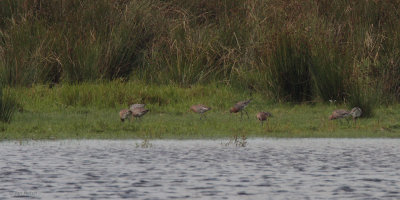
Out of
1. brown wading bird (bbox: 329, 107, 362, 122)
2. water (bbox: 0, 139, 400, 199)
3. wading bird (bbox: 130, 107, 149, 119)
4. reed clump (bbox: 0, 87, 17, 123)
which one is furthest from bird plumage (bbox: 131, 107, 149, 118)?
brown wading bird (bbox: 329, 107, 362, 122)

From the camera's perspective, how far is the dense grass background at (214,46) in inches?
667

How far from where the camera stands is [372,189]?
307 inches

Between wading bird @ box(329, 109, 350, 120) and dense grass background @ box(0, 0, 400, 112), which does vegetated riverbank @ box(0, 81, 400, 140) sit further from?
dense grass background @ box(0, 0, 400, 112)

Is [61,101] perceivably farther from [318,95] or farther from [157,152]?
[157,152]

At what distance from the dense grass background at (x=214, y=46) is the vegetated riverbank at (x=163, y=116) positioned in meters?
0.41

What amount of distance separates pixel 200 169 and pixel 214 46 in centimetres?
1084

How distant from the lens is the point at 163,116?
50.6 feet

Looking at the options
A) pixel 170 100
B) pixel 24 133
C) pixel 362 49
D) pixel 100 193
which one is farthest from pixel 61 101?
pixel 100 193

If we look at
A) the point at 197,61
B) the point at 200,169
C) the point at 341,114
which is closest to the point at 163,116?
the point at 341,114

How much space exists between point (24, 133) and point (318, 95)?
6.38 m

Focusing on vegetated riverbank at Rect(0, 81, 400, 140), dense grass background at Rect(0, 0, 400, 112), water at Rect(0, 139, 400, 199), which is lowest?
water at Rect(0, 139, 400, 199)

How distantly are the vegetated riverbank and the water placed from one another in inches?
33.8

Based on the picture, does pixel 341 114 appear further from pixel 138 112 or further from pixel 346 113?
pixel 138 112

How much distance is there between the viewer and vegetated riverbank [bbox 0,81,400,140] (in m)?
13.1
